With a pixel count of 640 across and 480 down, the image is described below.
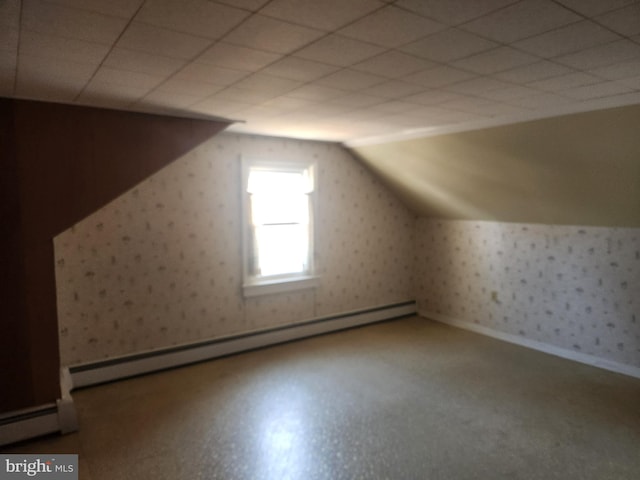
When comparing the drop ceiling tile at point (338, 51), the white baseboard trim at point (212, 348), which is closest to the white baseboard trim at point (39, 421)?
the white baseboard trim at point (212, 348)

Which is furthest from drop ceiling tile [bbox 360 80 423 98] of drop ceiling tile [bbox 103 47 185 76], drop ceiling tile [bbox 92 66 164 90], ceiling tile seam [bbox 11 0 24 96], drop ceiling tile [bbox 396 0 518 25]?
ceiling tile seam [bbox 11 0 24 96]

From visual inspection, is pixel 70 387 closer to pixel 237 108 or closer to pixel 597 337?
pixel 237 108

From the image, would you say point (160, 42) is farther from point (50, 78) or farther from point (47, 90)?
point (47, 90)

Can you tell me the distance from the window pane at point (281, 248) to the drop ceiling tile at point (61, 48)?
2596 mm

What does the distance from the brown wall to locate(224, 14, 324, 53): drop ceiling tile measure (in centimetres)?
168

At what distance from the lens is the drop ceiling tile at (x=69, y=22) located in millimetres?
1444

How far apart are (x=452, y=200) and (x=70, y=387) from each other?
4.07 metres

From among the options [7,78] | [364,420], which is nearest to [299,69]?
[7,78]

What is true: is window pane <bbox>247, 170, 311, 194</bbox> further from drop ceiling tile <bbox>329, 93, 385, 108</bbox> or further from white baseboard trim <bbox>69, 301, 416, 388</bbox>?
drop ceiling tile <bbox>329, 93, 385, 108</bbox>

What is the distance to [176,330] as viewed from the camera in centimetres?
392

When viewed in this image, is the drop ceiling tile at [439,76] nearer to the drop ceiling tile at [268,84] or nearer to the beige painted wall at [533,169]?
the drop ceiling tile at [268,84]

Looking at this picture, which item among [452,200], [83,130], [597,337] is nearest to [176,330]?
[83,130]

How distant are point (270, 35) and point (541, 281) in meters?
3.80

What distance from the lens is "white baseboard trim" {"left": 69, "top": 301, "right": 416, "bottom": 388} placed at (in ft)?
11.6
